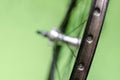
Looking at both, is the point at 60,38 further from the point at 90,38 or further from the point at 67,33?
the point at 90,38

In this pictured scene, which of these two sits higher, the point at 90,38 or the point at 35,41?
the point at 90,38

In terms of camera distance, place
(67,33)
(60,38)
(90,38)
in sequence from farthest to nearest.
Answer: (67,33) < (60,38) < (90,38)

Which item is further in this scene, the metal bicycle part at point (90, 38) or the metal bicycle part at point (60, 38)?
the metal bicycle part at point (60, 38)

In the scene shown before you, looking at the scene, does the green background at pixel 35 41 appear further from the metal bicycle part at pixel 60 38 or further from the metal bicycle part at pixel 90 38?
the metal bicycle part at pixel 90 38

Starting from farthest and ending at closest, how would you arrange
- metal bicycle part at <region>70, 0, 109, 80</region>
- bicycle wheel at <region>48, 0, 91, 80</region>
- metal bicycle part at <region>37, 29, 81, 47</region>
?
bicycle wheel at <region>48, 0, 91, 80</region>
metal bicycle part at <region>37, 29, 81, 47</region>
metal bicycle part at <region>70, 0, 109, 80</region>

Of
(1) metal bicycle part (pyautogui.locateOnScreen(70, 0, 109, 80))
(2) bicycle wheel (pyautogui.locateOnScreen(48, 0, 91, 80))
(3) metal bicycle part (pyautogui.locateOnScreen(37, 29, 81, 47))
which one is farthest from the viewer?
(2) bicycle wheel (pyautogui.locateOnScreen(48, 0, 91, 80))

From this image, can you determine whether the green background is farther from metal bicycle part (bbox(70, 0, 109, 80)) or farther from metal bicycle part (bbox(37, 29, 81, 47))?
metal bicycle part (bbox(70, 0, 109, 80))

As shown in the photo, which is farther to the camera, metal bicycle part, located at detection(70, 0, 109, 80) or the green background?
the green background

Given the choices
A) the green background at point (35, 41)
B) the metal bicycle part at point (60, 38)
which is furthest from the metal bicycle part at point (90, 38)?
the green background at point (35, 41)

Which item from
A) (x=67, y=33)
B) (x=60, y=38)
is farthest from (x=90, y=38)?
(x=67, y=33)

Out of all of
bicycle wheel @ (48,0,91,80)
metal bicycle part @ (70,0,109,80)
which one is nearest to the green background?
bicycle wheel @ (48,0,91,80)
